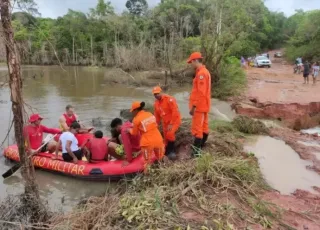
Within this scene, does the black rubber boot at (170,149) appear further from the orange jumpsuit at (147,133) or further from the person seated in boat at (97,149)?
the person seated in boat at (97,149)

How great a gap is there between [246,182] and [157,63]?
23.0 m

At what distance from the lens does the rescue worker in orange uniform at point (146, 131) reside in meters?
6.21

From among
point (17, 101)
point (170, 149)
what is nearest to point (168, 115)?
point (170, 149)

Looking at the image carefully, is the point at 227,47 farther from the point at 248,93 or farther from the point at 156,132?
the point at 156,132

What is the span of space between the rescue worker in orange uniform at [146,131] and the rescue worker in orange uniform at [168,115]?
75 cm

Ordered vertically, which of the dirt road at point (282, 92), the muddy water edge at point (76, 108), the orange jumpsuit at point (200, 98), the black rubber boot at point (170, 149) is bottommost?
the muddy water edge at point (76, 108)

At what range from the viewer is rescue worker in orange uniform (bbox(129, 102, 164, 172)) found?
621 centimetres

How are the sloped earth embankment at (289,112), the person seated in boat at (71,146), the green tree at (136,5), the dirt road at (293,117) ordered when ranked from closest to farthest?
the dirt road at (293,117), the person seated in boat at (71,146), the sloped earth embankment at (289,112), the green tree at (136,5)

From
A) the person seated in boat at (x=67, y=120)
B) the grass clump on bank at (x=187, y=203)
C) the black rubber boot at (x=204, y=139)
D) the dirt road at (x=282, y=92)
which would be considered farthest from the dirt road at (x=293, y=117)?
the person seated in boat at (x=67, y=120)

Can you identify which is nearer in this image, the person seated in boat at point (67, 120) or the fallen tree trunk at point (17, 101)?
the fallen tree trunk at point (17, 101)

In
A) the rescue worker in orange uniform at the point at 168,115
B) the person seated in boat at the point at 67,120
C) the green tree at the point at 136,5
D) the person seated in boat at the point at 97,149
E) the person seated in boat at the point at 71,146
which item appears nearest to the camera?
the rescue worker in orange uniform at the point at 168,115

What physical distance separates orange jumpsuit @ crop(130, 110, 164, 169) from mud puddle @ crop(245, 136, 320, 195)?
1.99 m

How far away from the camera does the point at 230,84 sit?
18406 mm

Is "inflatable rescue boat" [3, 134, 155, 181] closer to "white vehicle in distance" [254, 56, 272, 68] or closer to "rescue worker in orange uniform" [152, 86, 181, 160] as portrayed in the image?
"rescue worker in orange uniform" [152, 86, 181, 160]
